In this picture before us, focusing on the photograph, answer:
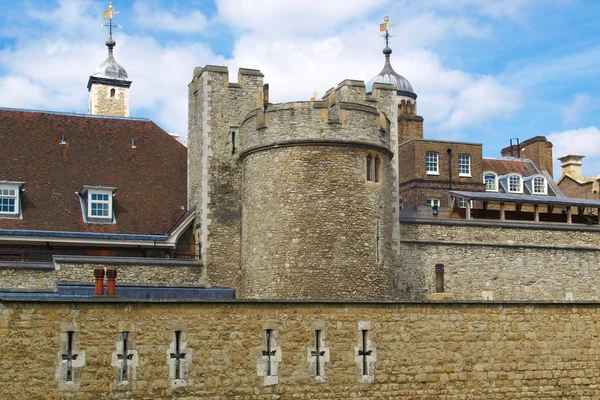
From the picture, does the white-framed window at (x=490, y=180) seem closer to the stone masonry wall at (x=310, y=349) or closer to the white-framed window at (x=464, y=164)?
the white-framed window at (x=464, y=164)

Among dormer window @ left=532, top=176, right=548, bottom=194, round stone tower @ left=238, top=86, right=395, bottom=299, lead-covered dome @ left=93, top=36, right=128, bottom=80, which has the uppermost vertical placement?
lead-covered dome @ left=93, top=36, right=128, bottom=80

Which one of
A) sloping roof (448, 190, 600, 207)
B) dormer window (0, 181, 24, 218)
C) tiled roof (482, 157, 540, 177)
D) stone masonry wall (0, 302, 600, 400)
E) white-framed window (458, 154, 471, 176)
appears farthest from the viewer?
tiled roof (482, 157, 540, 177)

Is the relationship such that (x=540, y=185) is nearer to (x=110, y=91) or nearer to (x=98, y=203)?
(x=110, y=91)

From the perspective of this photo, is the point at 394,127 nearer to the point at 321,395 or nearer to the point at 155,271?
the point at 155,271

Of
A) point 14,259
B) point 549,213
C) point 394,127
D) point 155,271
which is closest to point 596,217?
point 549,213

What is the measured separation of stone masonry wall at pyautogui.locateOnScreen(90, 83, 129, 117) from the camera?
55759 mm

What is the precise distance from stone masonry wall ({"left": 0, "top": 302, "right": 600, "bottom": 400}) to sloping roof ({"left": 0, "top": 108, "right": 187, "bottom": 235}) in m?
10.2

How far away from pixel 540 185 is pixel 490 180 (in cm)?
260

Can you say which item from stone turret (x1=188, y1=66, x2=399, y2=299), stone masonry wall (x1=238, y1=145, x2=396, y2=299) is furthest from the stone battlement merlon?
stone masonry wall (x1=238, y1=145, x2=396, y2=299)

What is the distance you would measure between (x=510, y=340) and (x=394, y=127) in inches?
443

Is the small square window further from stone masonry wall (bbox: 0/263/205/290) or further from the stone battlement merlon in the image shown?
the stone battlement merlon

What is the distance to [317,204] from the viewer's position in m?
27.8

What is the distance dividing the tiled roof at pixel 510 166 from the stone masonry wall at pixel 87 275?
24634mm

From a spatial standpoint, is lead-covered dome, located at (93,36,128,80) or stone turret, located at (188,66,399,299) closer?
stone turret, located at (188,66,399,299)
